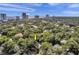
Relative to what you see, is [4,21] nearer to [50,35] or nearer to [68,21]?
[50,35]

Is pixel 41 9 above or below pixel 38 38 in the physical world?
above

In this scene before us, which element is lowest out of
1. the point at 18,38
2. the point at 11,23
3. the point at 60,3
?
the point at 18,38

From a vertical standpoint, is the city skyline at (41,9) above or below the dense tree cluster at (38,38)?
above

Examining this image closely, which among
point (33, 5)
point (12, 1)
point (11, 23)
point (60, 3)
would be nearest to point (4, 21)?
point (11, 23)
